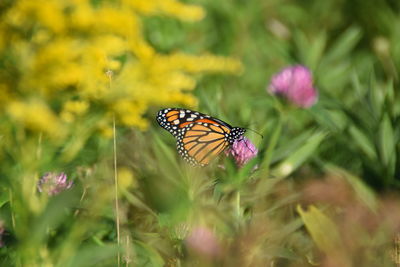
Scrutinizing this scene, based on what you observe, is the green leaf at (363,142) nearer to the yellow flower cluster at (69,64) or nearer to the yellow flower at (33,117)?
the yellow flower cluster at (69,64)

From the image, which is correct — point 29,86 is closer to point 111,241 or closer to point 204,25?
point 111,241

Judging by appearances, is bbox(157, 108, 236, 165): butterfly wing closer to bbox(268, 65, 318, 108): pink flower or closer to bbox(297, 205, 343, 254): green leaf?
bbox(268, 65, 318, 108): pink flower

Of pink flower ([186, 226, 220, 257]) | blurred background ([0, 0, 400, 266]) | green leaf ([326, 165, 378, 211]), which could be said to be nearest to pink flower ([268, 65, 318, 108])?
blurred background ([0, 0, 400, 266])

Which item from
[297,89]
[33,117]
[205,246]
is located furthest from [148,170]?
[205,246]

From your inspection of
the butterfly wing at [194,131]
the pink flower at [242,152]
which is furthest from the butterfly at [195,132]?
the pink flower at [242,152]

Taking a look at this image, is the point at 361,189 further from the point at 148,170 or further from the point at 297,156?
the point at 148,170
